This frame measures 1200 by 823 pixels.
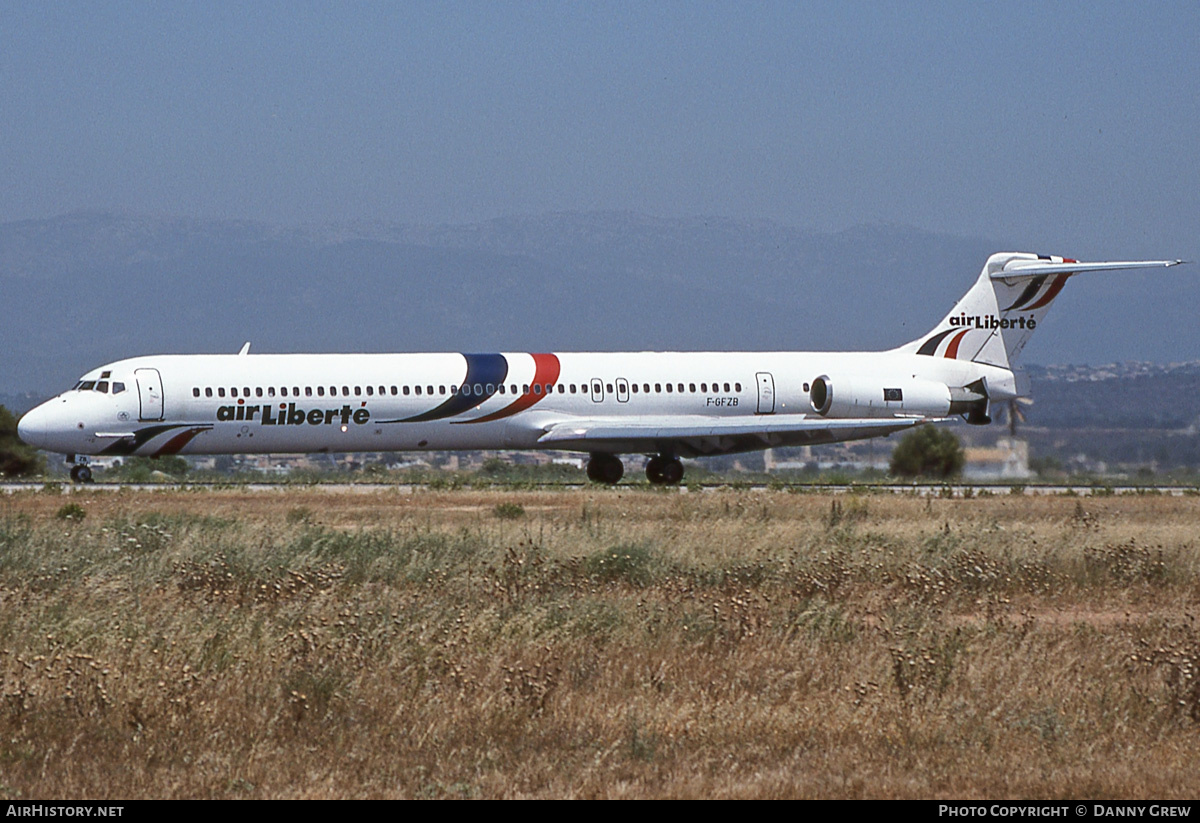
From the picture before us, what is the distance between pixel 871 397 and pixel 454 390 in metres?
9.99

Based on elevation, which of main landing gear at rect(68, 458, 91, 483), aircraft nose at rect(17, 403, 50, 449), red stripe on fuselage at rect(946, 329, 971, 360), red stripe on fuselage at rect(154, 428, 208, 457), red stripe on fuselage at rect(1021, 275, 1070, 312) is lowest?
main landing gear at rect(68, 458, 91, 483)

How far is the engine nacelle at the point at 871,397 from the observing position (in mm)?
39969

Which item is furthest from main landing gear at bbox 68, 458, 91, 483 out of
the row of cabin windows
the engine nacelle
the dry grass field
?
the dry grass field

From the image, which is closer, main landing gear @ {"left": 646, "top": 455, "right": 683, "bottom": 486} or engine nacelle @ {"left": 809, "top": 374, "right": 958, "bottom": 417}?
main landing gear @ {"left": 646, "top": 455, "right": 683, "bottom": 486}

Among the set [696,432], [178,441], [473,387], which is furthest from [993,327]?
[178,441]

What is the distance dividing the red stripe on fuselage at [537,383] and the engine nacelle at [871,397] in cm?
628

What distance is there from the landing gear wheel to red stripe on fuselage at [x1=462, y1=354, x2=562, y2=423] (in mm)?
3178

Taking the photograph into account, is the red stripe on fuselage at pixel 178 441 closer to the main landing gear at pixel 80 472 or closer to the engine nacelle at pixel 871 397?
the main landing gear at pixel 80 472

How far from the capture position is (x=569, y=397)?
38406 mm

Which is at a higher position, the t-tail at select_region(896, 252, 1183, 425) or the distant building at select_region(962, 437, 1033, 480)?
the t-tail at select_region(896, 252, 1183, 425)

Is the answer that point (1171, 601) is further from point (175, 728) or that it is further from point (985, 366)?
point (985, 366)

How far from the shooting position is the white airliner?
116ft

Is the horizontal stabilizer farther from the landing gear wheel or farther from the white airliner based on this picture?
the landing gear wheel
